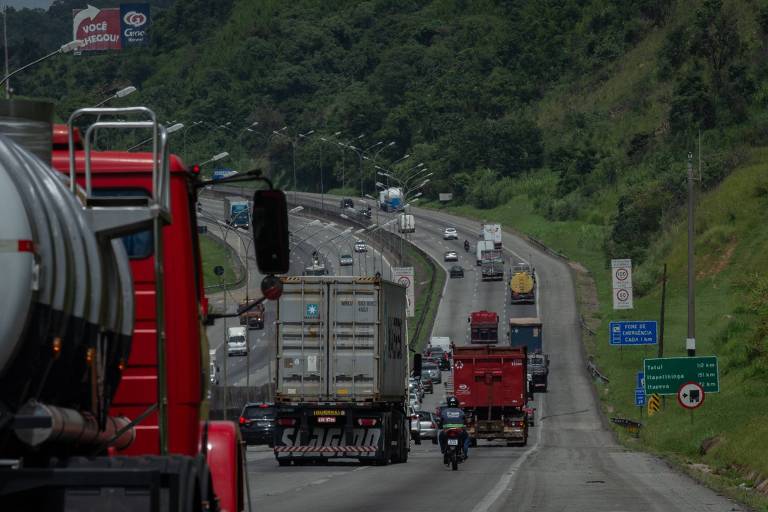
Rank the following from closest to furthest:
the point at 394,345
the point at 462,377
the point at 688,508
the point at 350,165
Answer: the point at 688,508, the point at 394,345, the point at 462,377, the point at 350,165

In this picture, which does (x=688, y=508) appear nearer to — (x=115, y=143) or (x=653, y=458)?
(x=653, y=458)

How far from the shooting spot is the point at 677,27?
163 metres

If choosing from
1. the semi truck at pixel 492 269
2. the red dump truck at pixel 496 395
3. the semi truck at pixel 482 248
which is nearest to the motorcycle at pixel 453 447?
the red dump truck at pixel 496 395

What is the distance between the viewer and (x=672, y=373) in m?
46.8

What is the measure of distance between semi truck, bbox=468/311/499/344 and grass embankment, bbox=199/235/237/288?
72.6 feet

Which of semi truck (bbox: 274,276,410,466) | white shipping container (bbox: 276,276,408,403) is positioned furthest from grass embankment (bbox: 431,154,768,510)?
white shipping container (bbox: 276,276,408,403)

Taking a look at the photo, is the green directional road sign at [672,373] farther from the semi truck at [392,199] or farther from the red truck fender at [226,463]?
the semi truck at [392,199]

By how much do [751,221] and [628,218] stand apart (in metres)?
28.5

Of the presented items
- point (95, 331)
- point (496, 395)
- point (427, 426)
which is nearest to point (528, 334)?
point (427, 426)

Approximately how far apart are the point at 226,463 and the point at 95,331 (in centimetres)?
283

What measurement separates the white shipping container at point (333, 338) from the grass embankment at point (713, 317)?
746 centimetres

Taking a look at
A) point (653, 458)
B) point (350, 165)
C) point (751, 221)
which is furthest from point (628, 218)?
point (653, 458)

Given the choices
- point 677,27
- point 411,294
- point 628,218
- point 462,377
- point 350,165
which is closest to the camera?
point 462,377

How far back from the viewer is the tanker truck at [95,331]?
6.77 meters
